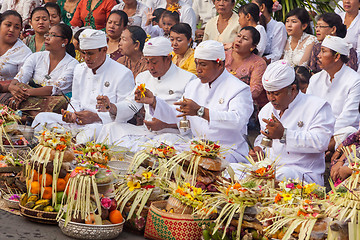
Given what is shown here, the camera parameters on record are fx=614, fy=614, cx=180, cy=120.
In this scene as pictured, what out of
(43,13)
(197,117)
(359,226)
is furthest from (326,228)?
(43,13)

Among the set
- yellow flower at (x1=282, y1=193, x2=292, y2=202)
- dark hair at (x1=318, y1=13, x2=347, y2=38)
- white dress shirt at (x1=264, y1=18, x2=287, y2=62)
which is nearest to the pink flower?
yellow flower at (x1=282, y1=193, x2=292, y2=202)

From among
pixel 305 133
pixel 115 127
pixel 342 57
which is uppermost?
pixel 342 57

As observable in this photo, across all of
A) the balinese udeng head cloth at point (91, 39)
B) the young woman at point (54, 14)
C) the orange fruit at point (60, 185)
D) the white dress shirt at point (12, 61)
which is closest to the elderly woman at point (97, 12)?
the young woman at point (54, 14)

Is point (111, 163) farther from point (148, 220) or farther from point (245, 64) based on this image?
point (245, 64)

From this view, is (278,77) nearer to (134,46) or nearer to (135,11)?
(134,46)

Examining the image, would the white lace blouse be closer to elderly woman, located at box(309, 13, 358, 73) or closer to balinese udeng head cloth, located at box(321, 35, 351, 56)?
elderly woman, located at box(309, 13, 358, 73)

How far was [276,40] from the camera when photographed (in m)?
8.51

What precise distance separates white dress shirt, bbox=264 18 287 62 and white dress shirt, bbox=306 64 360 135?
1.53 meters

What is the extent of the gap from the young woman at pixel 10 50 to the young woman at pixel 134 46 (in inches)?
61.6

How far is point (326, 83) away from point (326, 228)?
3589mm

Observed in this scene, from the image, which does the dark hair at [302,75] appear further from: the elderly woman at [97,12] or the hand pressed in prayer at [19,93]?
the elderly woman at [97,12]

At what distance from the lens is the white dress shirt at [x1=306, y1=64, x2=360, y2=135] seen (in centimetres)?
668

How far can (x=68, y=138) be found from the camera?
483 centimetres

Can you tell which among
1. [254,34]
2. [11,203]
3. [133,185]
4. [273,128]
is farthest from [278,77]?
[254,34]
